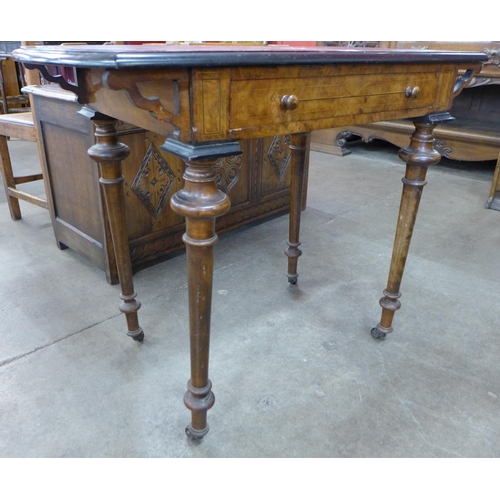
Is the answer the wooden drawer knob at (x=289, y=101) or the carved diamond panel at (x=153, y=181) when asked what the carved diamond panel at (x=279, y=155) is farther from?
the wooden drawer knob at (x=289, y=101)

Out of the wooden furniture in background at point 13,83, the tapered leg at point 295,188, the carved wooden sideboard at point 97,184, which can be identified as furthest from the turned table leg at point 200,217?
the wooden furniture in background at point 13,83

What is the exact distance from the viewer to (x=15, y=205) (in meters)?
2.61

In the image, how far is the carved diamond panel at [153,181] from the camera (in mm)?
1907

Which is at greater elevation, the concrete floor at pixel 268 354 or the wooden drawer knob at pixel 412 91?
the wooden drawer knob at pixel 412 91

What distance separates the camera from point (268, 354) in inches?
60.4

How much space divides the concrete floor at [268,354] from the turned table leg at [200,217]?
351mm

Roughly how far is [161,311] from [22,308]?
21.9 inches

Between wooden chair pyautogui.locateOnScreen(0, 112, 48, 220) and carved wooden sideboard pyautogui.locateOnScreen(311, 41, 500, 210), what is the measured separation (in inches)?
111

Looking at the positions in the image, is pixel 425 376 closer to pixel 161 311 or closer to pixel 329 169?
pixel 161 311

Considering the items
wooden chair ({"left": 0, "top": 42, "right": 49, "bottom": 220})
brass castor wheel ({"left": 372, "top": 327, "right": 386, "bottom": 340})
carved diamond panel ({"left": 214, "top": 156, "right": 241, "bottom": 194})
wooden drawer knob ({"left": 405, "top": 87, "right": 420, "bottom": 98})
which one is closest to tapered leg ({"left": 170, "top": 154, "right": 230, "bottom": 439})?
wooden drawer knob ({"left": 405, "top": 87, "right": 420, "bottom": 98})

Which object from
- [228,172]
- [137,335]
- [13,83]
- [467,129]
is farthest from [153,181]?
[13,83]

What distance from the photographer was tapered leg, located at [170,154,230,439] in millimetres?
886

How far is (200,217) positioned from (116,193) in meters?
0.59

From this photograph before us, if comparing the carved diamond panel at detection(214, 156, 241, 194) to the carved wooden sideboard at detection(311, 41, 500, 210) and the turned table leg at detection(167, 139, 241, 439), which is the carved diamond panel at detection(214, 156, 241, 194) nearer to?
the turned table leg at detection(167, 139, 241, 439)
